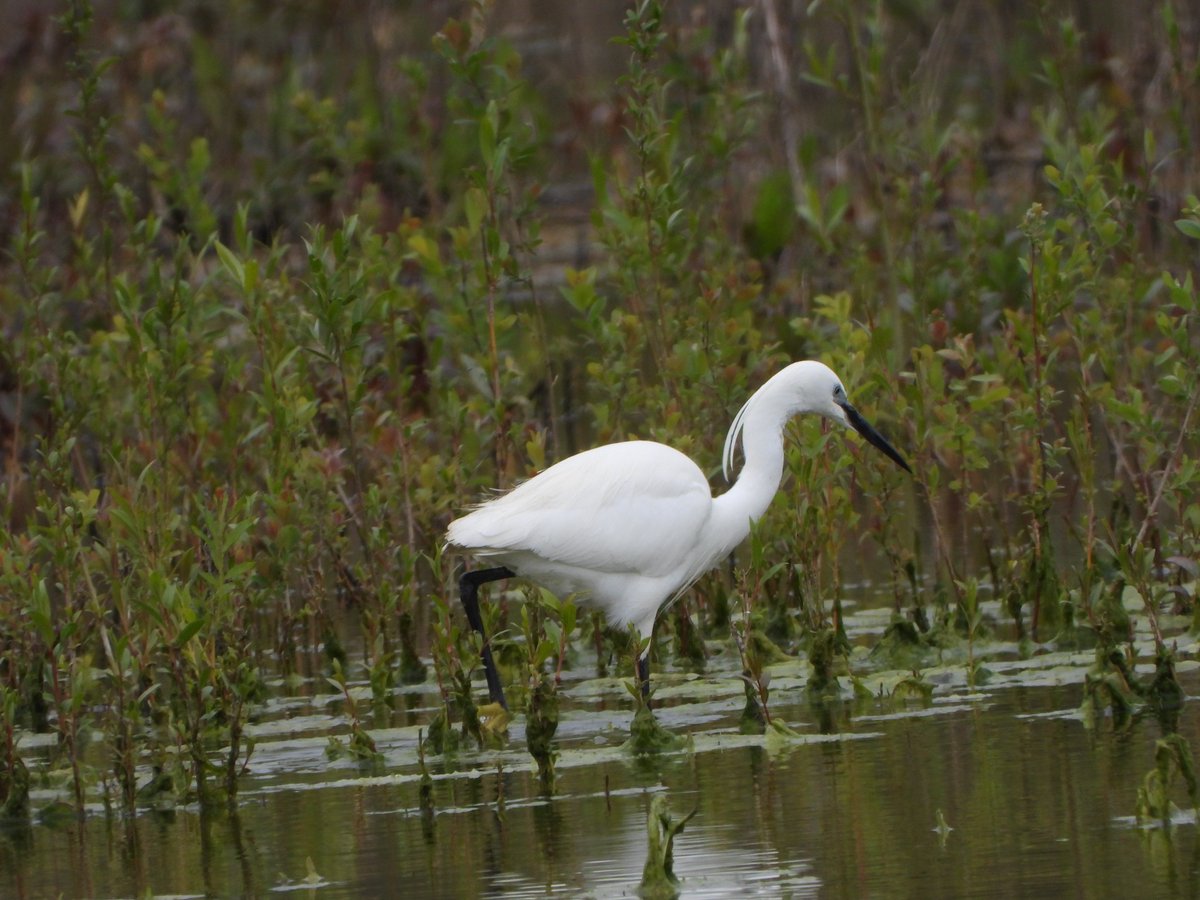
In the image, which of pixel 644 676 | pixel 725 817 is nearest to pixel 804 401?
pixel 644 676

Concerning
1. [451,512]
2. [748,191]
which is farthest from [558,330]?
[451,512]

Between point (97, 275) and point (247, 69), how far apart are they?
1094 cm

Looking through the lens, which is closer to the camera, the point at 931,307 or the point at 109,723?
the point at 109,723

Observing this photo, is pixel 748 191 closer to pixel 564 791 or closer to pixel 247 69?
pixel 247 69

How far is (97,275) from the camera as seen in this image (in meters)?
10.6

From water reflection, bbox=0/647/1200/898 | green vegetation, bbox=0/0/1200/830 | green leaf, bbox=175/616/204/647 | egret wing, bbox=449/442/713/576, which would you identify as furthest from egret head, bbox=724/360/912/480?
green leaf, bbox=175/616/204/647

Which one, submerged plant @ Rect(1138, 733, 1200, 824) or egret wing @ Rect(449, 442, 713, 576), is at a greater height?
egret wing @ Rect(449, 442, 713, 576)

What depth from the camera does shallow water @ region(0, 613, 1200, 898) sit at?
15.4 feet

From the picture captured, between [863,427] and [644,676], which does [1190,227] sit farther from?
[644,676]

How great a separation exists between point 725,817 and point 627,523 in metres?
2.08

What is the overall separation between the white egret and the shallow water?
568 mm

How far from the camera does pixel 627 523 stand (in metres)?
7.30

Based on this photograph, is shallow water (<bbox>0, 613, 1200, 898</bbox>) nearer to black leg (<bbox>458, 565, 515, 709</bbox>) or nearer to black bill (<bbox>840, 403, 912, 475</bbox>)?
black leg (<bbox>458, 565, 515, 709</bbox>)

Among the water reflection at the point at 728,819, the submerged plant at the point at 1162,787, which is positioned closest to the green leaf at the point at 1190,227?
the water reflection at the point at 728,819
